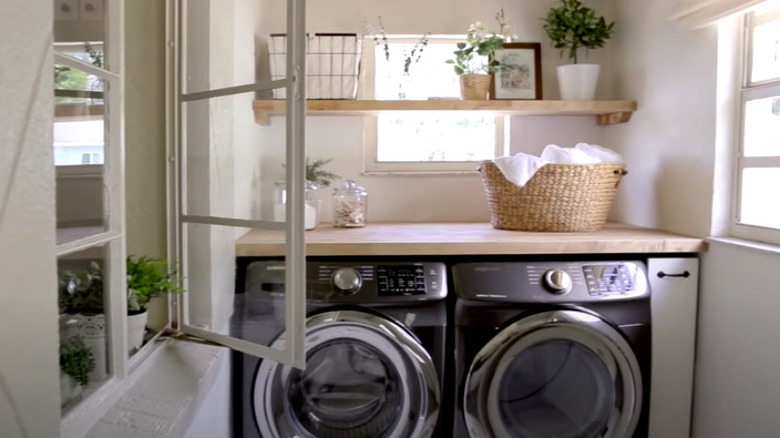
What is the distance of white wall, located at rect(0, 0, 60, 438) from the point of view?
55cm

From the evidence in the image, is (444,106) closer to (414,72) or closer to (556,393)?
(414,72)

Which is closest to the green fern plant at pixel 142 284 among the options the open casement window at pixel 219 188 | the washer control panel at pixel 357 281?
the open casement window at pixel 219 188

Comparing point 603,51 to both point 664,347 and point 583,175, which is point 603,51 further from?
point 664,347

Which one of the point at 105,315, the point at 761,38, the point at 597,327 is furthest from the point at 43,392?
the point at 761,38

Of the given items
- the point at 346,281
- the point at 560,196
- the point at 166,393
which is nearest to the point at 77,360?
the point at 166,393

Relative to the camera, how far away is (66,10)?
1123mm

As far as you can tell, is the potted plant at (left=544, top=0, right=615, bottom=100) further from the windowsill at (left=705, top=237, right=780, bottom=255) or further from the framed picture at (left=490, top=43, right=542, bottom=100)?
the windowsill at (left=705, top=237, right=780, bottom=255)

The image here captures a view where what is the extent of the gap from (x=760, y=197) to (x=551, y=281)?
0.68 m

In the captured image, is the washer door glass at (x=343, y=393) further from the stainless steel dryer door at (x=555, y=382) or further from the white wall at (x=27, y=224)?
the white wall at (x=27, y=224)

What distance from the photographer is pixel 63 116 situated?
44.4 inches

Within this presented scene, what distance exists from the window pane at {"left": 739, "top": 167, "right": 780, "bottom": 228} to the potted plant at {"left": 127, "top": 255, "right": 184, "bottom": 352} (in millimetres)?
1687

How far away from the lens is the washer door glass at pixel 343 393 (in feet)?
5.92

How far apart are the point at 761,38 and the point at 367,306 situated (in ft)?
4.74

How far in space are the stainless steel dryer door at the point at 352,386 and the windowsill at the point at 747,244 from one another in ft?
3.21
